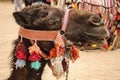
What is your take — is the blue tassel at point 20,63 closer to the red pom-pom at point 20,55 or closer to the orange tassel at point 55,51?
the red pom-pom at point 20,55

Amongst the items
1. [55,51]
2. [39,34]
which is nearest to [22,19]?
[39,34]

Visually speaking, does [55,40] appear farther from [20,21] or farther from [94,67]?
[94,67]

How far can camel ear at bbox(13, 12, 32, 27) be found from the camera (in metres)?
1.42

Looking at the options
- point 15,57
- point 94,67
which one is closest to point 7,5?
point 94,67

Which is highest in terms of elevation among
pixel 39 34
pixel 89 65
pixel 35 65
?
pixel 39 34

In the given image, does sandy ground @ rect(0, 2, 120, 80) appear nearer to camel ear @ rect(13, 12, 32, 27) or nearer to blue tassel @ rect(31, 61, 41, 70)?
blue tassel @ rect(31, 61, 41, 70)

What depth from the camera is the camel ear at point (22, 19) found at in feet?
4.67

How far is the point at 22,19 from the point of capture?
1436mm

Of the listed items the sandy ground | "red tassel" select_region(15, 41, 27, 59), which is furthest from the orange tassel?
the sandy ground

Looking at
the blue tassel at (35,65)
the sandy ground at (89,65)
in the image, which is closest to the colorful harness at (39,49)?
the blue tassel at (35,65)

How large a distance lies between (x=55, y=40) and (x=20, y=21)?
0.64 ft

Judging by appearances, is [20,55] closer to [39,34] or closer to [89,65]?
[39,34]

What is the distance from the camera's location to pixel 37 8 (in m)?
1.50

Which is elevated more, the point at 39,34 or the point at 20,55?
the point at 39,34
